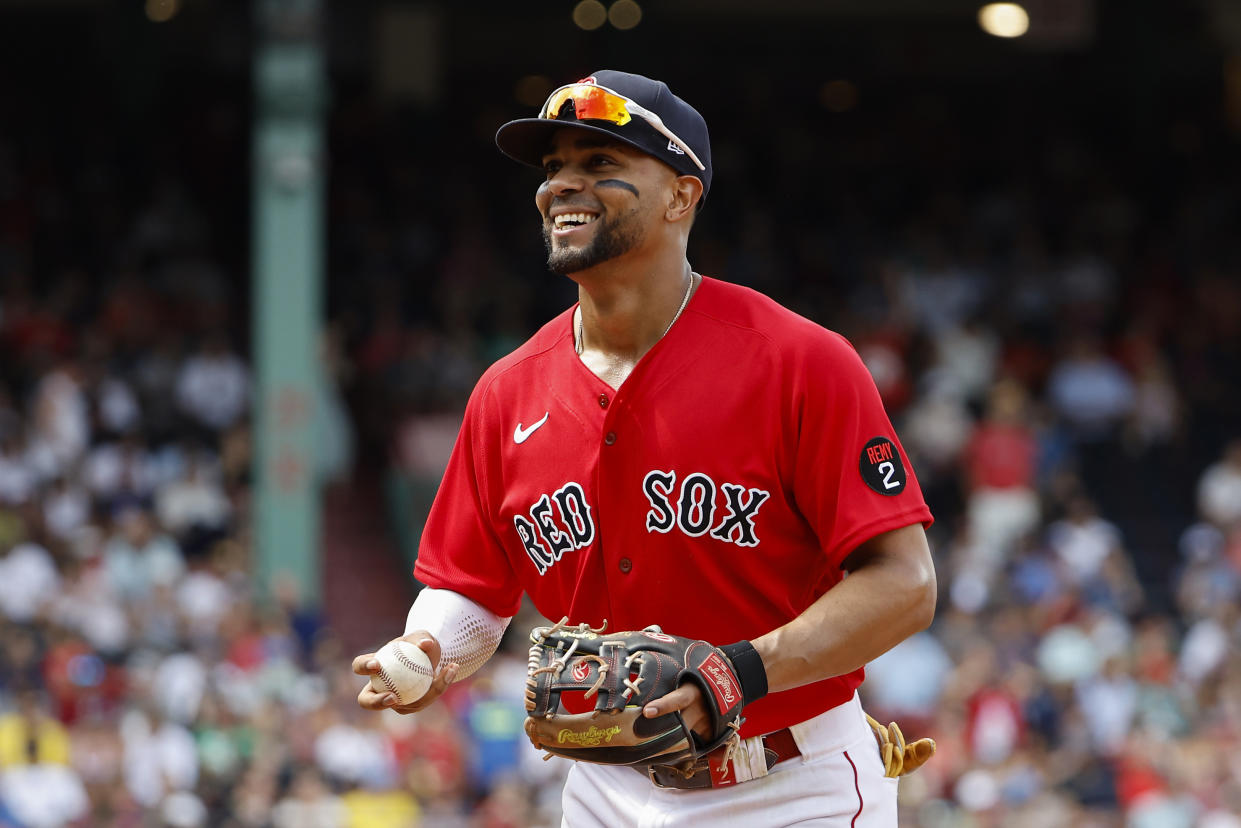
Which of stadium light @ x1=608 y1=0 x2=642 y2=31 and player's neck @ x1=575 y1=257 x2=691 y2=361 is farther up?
stadium light @ x1=608 y1=0 x2=642 y2=31

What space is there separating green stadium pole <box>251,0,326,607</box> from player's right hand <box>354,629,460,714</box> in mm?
8742

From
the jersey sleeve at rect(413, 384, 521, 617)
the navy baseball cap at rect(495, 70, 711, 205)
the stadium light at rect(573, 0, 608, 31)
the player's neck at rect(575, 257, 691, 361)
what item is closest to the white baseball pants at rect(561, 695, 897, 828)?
the jersey sleeve at rect(413, 384, 521, 617)

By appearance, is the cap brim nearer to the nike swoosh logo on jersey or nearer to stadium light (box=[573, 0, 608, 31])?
the nike swoosh logo on jersey

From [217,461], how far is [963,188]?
814cm

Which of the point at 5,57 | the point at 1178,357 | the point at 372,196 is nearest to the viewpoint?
the point at 1178,357

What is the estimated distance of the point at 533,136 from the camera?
3.15 meters

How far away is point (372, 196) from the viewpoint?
16234 millimetres

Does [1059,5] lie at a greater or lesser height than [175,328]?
greater

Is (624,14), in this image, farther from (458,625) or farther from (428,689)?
(428,689)

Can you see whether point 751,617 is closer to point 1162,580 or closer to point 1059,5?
point 1162,580

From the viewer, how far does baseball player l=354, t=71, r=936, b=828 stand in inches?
116


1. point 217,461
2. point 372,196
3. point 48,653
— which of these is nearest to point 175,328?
point 217,461

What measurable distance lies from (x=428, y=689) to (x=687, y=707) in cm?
60

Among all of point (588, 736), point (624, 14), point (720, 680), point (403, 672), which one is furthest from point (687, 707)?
point (624, 14)
